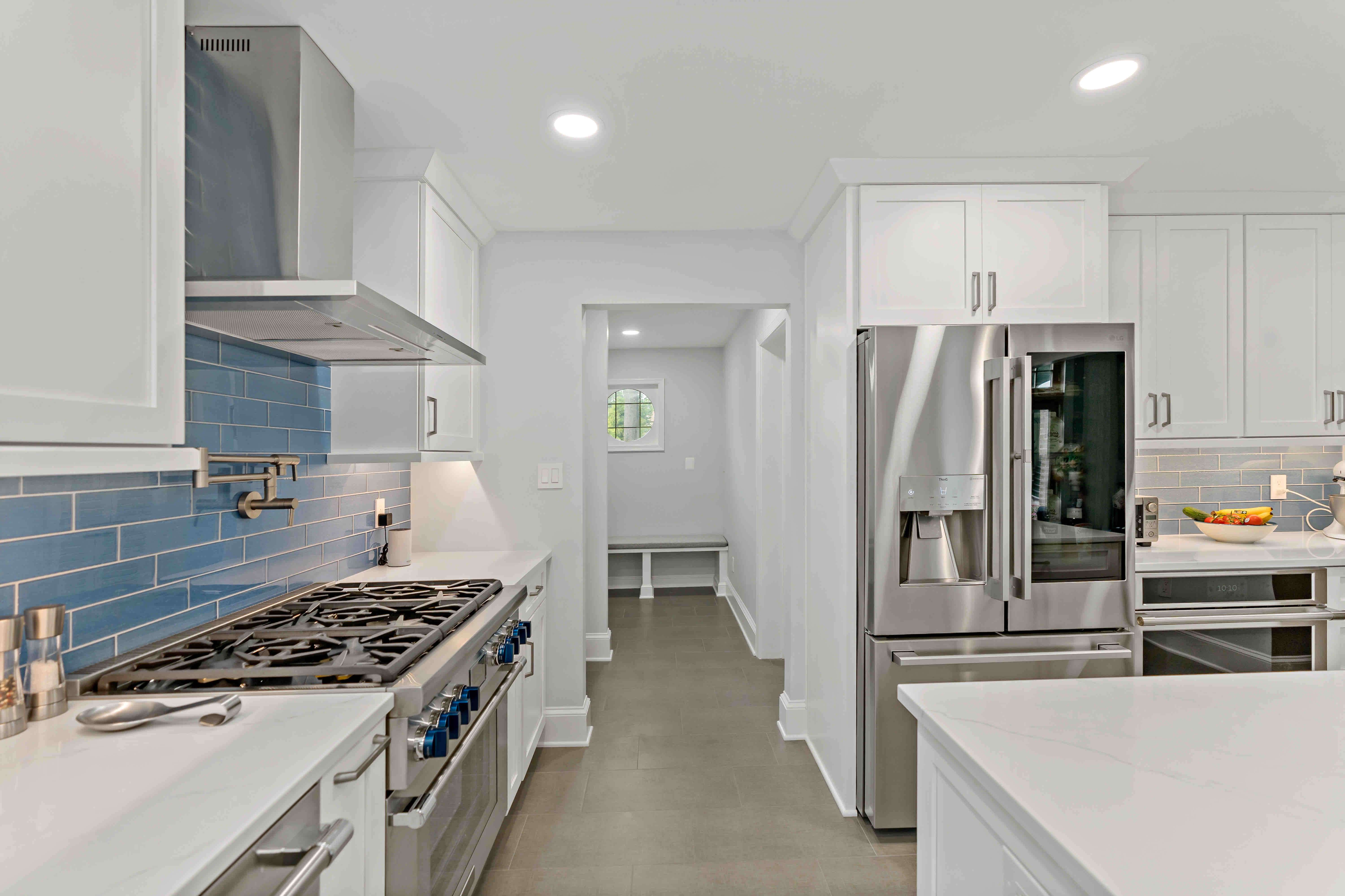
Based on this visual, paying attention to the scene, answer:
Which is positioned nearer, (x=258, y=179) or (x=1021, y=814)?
(x=1021, y=814)

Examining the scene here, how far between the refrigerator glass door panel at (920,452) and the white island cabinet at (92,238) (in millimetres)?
1869

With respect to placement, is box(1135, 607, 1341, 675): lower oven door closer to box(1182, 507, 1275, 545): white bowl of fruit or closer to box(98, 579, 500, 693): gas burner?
box(1182, 507, 1275, 545): white bowl of fruit

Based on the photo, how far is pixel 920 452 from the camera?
2176 mm

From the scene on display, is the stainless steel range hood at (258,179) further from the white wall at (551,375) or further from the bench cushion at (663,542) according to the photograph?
the bench cushion at (663,542)

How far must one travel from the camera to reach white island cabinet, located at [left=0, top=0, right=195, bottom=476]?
808 millimetres

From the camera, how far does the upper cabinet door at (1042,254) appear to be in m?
2.33

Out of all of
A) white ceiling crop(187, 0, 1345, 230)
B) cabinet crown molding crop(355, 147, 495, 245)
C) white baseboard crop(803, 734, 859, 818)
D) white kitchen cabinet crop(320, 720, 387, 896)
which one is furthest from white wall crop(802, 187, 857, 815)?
white kitchen cabinet crop(320, 720, 387, 896)

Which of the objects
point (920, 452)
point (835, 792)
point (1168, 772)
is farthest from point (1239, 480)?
point (1168, 772)

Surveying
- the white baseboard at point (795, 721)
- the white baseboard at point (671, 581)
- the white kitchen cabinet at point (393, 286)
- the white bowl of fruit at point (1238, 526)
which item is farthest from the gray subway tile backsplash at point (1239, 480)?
the white baseboard at point (671, 581)

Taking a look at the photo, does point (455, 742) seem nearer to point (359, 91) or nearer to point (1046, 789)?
point (1046, 789)

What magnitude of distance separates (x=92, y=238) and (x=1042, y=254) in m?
2.62

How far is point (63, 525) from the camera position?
124cm

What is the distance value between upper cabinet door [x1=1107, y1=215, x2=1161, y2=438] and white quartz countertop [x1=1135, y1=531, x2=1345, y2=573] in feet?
1.66

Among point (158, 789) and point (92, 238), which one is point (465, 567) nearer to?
point (158, 789)
